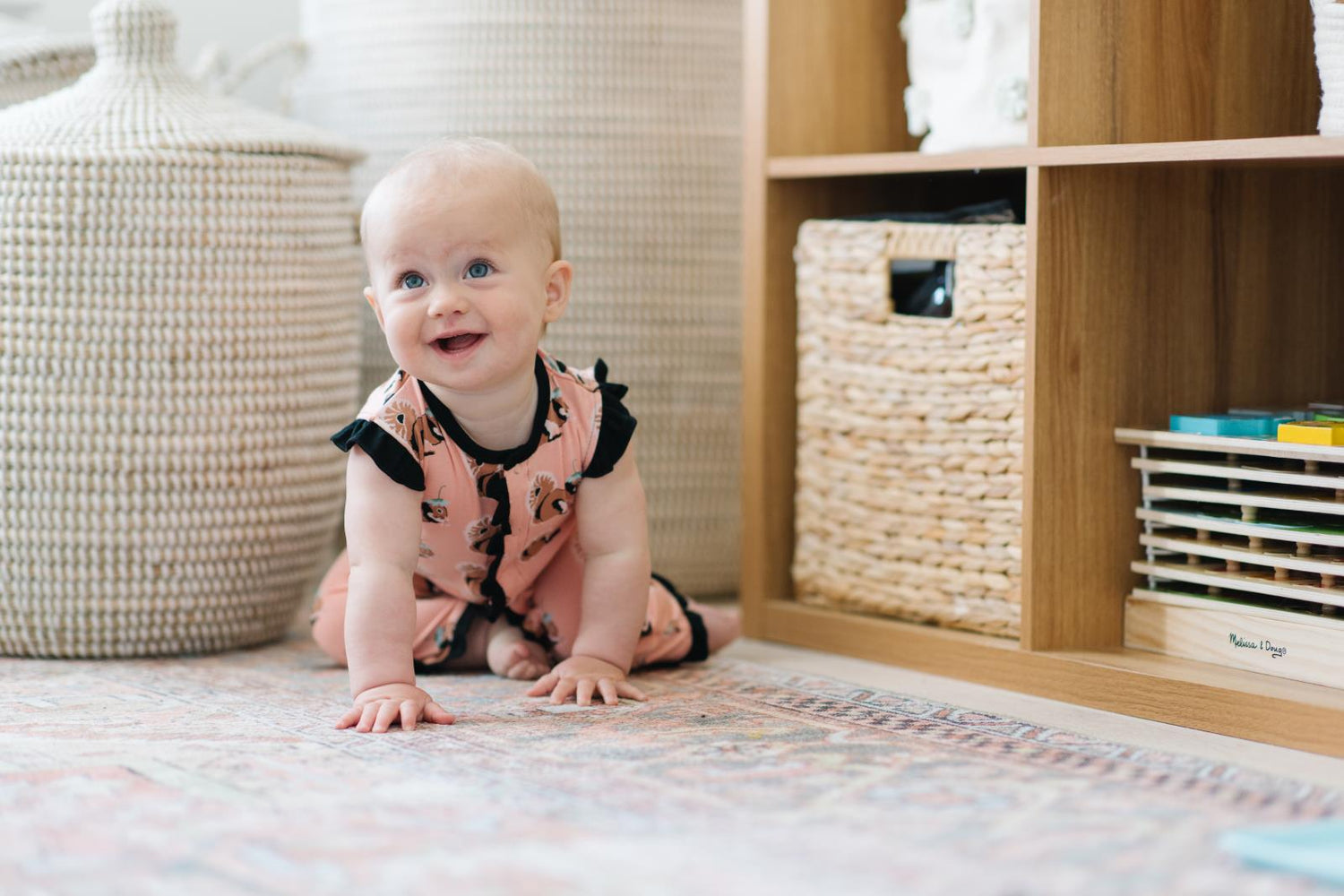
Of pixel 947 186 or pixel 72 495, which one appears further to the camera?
pixel 947 186

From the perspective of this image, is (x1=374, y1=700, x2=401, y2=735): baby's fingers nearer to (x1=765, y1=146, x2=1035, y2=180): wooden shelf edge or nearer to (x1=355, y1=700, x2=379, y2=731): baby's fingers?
(x1=355, y1=700, x2=379, y2=731): baby's fingers

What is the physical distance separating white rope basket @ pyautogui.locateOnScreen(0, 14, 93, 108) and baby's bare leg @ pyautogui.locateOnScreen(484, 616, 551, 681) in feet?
2.22

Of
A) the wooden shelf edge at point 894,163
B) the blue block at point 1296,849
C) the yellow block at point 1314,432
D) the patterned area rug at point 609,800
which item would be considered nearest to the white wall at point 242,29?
the wooden shelf edge at point 894,163

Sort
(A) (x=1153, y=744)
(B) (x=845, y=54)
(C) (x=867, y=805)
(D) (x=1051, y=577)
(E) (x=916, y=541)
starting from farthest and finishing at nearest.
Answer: (B) (x=845, y=54) < (E) (x=916, y=541) < (D) (x=1051, y=577) < (A) (x=1153, y=744) < (C) (x=867, y=805)

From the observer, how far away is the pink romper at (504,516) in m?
1.17

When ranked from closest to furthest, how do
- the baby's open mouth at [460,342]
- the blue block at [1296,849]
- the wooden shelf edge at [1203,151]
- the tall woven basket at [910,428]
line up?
the blue block at [1296,849]
the wooden shelf edge at [1203,151]
the baby's open mouth at [460,342]
the tall woven basket at [910,428]

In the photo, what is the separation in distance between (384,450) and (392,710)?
0.61 feet

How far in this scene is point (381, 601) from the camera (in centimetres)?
111

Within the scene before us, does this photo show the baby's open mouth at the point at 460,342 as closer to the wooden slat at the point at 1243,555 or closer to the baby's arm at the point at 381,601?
the baby's arm at the point at 381,601

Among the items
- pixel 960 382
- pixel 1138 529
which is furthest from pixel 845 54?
pixel 1138 529

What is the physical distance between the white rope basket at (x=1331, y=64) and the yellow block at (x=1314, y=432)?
201 mm

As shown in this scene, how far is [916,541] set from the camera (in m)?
1.33

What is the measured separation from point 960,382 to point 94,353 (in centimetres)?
69

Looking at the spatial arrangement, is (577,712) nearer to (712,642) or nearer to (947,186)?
(712,642)
